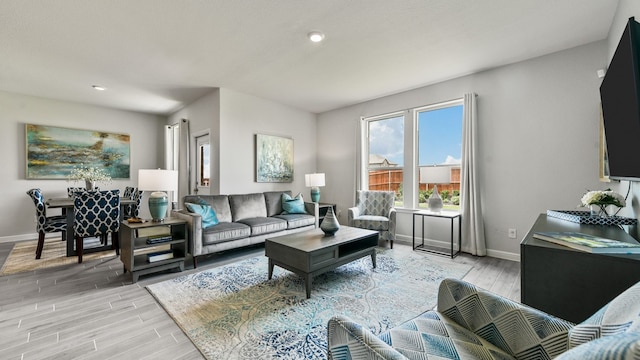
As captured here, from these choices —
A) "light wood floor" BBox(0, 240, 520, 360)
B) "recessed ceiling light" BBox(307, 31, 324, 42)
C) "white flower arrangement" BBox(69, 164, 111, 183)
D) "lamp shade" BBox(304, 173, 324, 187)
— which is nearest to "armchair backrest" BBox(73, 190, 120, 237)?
"light wood floor" BBox(0, 240, 520, 360)

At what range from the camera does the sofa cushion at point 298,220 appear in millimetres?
4365

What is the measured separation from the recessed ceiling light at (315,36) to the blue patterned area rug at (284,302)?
2.63 meters

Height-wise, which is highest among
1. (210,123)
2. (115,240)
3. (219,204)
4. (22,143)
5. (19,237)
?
(210,123)

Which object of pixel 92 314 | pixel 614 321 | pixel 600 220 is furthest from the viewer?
pixel 92 314

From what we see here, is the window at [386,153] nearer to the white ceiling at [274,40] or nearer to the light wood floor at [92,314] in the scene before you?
the white ceiling at [274,40]

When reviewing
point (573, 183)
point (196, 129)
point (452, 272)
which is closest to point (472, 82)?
point (573, 183)

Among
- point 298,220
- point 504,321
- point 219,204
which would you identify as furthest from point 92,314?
point 504,321

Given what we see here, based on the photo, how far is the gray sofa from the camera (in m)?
3.37

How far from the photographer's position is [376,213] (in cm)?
463

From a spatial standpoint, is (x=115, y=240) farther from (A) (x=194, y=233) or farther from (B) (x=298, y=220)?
(B) (x=298, y=220)

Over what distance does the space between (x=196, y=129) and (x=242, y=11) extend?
3.28m

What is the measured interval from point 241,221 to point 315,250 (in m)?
1.95

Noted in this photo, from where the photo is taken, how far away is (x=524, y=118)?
3.51 metres

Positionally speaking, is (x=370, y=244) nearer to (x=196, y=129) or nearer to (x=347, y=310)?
(x=347, y=310)
